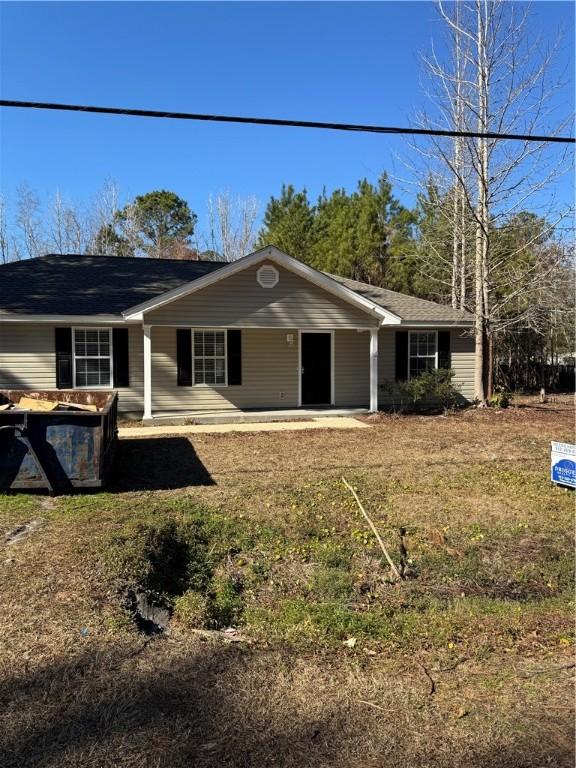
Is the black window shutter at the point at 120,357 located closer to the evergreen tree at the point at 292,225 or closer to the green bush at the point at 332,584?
the green bush at the point at 332,584

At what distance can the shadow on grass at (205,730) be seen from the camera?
2.56m

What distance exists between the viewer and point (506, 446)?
35.3 ft

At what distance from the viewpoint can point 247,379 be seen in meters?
15.1

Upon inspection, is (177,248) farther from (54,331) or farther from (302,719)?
(302,719)

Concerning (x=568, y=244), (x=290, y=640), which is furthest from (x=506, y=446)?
(x=568, y=244)

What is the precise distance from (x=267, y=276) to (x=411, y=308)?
5.03 meters

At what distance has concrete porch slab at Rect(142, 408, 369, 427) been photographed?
13.1 m

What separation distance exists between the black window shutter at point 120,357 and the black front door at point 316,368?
4677 millimetres

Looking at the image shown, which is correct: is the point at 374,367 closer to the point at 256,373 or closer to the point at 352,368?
the point at 352,368

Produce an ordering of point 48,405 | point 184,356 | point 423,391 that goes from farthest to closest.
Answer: point 423,391
point 184,356
point 48,405

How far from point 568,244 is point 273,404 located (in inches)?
488

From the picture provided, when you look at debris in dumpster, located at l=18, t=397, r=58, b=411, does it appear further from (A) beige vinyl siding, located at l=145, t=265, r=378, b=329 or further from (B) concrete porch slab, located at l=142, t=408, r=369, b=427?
(A) beige vinyl siding, located at l=145, t=265, r=378, b=329

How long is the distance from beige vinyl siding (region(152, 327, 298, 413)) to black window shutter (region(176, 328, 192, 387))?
117 millimetres

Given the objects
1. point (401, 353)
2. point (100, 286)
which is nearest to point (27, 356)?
point (100, 286)
